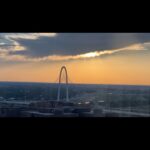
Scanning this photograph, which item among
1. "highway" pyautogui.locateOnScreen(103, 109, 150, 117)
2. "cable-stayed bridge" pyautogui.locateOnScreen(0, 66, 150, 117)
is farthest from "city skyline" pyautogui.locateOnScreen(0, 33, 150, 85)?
"highway" pyautogui.locateOnScreen(103, 109, 150, 117)

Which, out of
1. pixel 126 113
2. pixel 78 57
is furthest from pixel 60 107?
pixel 126 113

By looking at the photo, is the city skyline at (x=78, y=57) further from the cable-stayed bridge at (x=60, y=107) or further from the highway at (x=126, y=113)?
the highway at (x=126, y=113)

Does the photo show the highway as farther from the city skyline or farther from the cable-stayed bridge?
the city skyline

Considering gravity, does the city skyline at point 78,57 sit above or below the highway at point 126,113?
above

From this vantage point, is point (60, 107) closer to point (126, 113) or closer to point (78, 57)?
point (78, 57)

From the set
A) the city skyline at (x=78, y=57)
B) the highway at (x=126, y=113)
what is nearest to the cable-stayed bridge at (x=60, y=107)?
Answer: the highway at (x=126, y=113)
